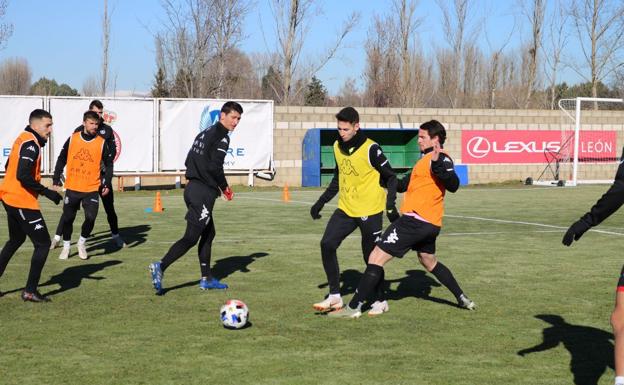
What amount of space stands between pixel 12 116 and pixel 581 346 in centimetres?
2478

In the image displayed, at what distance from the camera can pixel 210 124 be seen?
102ft

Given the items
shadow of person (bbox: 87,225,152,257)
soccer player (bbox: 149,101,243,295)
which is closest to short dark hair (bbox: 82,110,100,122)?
shadow of person (bbox: 87,225,152,257)

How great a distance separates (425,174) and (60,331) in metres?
3.83

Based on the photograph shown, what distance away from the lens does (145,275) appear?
37.7 ft

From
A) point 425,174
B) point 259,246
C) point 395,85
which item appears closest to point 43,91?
point 395,85

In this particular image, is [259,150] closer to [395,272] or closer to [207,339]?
[395,272]

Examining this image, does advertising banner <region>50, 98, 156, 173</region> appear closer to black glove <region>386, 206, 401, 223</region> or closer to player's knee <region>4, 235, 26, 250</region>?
player's knee <region>4, 235, 26, 250</region>

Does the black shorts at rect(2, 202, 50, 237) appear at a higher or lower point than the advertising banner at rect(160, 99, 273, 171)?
lower

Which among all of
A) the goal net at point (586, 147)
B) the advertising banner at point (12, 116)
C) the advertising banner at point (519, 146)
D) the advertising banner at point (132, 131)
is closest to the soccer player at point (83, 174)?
the advertising banner at point (12, 116)

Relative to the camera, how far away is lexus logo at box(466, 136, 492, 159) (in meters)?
36.1

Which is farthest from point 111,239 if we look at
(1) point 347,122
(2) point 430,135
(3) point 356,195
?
(2) point 430,135

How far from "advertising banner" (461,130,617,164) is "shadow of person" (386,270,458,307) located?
24923 millimetres

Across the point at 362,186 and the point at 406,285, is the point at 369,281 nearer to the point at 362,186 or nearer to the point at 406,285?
the point at 362,186

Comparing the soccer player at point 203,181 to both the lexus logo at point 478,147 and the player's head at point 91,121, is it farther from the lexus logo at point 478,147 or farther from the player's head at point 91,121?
the lexus logo at point 478,147
